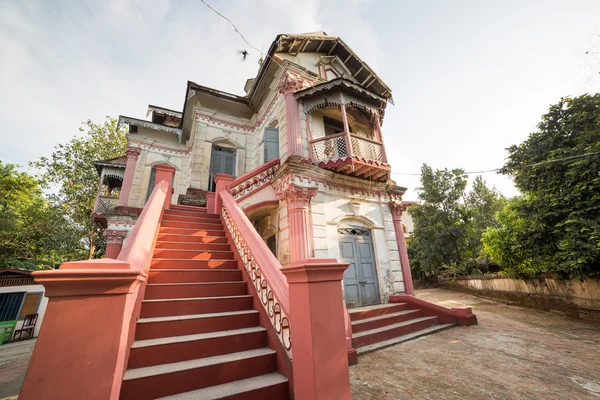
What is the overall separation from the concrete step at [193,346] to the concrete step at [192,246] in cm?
236

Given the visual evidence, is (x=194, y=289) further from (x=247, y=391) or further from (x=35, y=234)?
(x=35, y=234)

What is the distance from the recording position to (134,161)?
1287cm

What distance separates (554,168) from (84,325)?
11.7 metres

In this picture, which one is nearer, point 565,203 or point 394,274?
point 565,203

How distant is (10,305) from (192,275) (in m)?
Answer: 14.4

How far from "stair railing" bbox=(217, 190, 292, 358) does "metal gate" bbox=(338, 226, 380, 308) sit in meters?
3.98

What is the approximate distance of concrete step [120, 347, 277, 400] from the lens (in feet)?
7.58

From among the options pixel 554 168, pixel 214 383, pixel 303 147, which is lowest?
pixel 214 383

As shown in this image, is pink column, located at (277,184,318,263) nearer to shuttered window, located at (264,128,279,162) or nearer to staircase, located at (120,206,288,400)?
staircase, located at (120,206,288,400)

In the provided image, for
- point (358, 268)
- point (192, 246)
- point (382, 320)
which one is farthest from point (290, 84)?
point (382, 320)

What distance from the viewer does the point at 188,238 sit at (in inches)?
217

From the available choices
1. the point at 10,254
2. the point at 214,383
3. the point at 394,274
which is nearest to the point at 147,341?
the point at 214,383

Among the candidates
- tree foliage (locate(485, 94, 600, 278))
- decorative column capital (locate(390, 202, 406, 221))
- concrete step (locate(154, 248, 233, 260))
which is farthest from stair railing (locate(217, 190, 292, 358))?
tree foliage (locate(485, 94, 600, 278))

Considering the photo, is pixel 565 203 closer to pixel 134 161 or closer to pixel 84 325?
pixel 84 325
